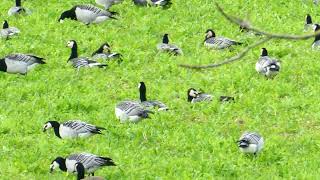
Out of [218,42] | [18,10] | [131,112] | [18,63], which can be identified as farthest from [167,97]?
[18,10]

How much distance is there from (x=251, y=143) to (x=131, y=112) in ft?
9.56

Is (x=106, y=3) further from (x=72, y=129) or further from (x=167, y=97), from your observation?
(x=72, y=129)

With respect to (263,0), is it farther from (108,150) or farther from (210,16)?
(108,150)

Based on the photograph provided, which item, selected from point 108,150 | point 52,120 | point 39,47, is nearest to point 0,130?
point 52,120

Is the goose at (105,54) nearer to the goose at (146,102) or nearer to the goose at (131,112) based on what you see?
the goose at (146,102)

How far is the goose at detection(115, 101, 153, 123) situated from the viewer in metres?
14.5

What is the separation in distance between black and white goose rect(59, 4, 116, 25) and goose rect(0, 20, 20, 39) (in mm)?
1990

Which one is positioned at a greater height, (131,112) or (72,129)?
(131,112)

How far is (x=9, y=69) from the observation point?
17.9 meters

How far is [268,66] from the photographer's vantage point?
57.2 feet

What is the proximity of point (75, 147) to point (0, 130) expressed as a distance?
192cm

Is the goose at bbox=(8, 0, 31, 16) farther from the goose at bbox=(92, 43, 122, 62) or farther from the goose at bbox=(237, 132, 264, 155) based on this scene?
the goose at bbox=(237, 132, 264, 155)

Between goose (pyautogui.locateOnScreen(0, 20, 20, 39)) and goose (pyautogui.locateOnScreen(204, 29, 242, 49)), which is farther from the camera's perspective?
goose (pyautogui.locateOnScreen(0, 20, 20, 39))

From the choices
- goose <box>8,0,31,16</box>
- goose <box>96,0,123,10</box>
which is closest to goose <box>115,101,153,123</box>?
goose <box>8,0,31,16</box>
